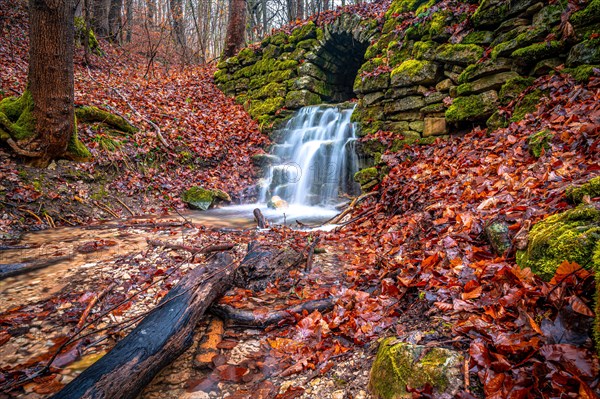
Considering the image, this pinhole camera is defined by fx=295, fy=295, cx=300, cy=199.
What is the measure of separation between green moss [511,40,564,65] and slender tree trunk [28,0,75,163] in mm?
Answer: 7908

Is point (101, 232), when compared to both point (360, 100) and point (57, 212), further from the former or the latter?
point (360, 100)

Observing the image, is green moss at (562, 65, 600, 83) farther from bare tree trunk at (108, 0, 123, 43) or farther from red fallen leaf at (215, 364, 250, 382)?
bare tree trunk at (108, 0, 123, 43)

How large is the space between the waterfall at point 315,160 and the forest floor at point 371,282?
2.04m

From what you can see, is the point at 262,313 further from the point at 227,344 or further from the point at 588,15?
the point at 588,15

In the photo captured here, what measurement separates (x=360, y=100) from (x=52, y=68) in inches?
262

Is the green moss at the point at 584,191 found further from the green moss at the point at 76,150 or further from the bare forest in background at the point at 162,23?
the bare forest in background at the point at 162,23

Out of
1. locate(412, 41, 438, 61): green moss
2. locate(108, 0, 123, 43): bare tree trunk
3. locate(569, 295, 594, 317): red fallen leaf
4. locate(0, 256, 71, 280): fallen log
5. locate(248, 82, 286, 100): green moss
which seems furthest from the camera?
locate(108, 0, 123, 43): bare tree trunk

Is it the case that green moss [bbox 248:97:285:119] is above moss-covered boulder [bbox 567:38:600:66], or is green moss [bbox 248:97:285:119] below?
above

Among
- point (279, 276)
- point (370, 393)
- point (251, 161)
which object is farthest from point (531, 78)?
point (251, 161)

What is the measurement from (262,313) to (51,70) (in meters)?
5.97

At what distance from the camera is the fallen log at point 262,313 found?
2643 millimetres

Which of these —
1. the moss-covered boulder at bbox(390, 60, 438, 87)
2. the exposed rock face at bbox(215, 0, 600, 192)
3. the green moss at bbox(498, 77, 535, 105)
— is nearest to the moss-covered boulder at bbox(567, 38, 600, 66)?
the exposed rock face at bbox(215, 0, 600, 192)

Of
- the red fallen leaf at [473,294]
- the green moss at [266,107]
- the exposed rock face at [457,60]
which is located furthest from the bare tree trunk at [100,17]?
the red fallen leaf at [473,294]

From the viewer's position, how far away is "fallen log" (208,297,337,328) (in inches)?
104
